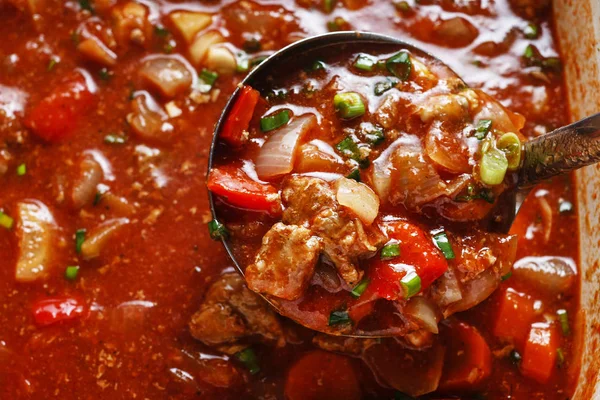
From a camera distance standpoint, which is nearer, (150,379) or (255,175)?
(255,175)

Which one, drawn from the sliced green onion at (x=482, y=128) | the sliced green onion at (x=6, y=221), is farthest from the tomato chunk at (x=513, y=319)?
the sliced green onion at (x=6, y=221)

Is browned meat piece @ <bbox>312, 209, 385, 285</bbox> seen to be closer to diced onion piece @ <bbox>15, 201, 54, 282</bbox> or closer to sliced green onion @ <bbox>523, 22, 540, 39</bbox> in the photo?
diced onion piece @ <bbox>15, 201, 54, 282</bbox>

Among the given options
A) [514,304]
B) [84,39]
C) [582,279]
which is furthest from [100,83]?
[582,279]

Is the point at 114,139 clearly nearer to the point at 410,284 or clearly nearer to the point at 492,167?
→ the point at 410,284

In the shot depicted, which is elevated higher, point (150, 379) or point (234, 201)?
point (234, 201)

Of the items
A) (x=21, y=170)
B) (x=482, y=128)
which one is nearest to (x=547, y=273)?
(x=482, y=128)

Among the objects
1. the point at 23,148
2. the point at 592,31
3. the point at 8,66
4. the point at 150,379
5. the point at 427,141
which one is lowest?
the point at 150,379

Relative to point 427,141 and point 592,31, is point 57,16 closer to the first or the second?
point 427,141

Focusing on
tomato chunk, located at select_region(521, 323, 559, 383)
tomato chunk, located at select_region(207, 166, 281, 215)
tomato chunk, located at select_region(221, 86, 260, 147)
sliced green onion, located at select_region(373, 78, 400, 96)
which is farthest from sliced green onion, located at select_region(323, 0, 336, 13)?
tomato chunk, located at select_region(521, 323, 559, 383)
